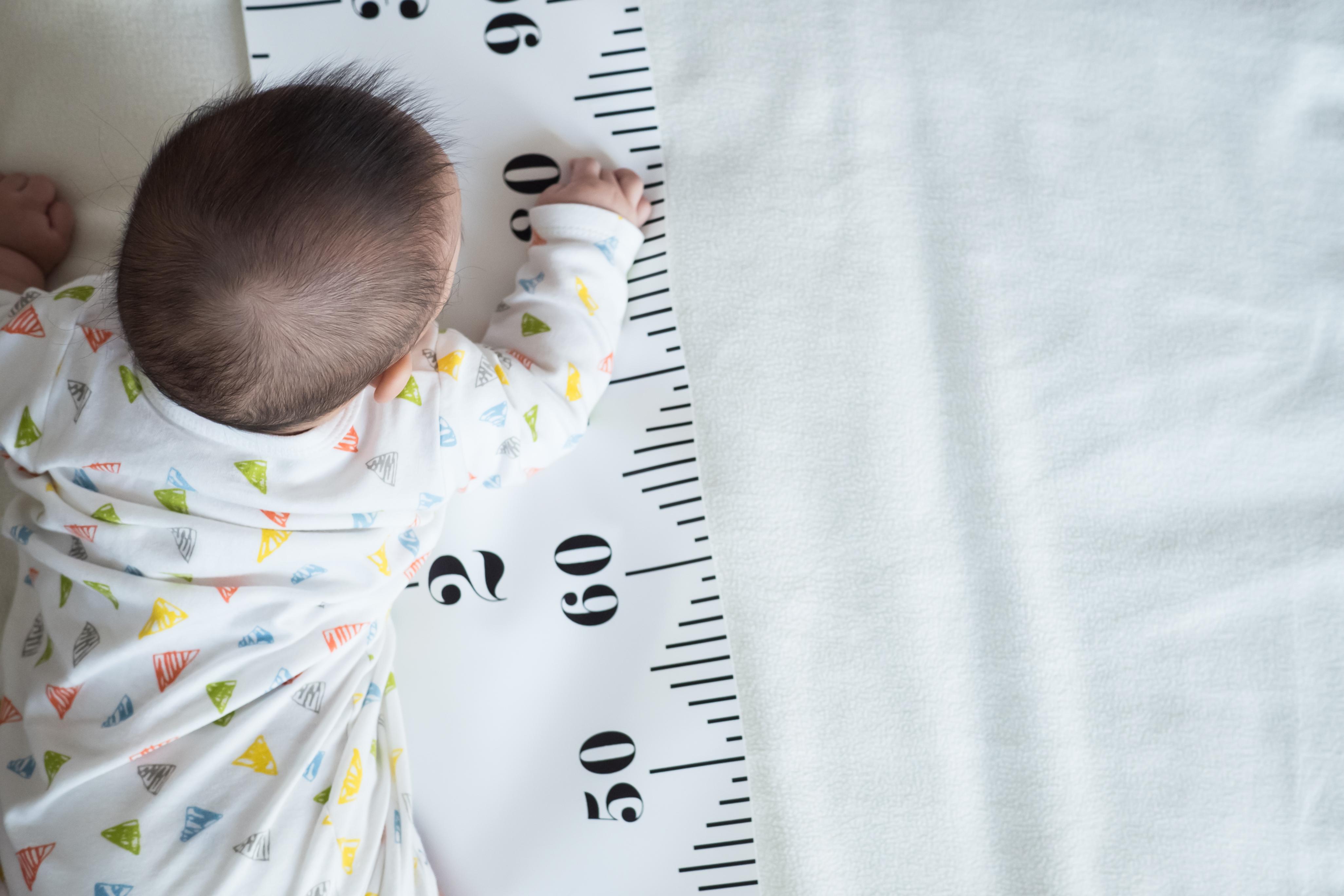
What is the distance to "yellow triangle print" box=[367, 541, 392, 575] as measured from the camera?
3.18ft

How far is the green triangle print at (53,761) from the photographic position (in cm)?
87

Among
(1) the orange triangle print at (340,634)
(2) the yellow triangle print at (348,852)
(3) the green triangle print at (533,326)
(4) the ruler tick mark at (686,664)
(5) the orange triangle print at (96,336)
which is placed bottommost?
(2) the yellow triangle print at (348,852)

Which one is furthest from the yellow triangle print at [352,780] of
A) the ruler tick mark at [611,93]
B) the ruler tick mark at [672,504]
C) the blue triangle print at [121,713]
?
the ruler tick mark at [611,93]

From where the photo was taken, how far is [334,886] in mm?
928

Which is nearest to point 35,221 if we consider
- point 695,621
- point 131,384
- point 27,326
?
point 27,326

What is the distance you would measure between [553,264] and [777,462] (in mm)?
350

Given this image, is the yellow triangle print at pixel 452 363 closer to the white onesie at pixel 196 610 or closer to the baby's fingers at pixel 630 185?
the white onesie at pixel 196 610

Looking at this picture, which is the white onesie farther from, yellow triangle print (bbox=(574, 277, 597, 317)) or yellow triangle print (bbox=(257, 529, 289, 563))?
yellow triangle print (bbox=(574, 277, 597, 317))

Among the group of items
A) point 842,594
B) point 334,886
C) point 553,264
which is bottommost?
point 334,886

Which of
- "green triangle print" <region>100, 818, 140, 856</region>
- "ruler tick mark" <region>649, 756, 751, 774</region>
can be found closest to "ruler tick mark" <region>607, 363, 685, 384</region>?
"ruler tick mark" <region>649, 756, 751, 774</region>

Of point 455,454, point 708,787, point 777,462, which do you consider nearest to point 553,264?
point 455,454

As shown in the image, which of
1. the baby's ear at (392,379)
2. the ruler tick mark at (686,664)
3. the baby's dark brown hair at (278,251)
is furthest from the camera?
the ruler tick mark at (686,664)

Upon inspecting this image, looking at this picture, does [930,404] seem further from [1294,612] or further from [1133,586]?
[1294,612]

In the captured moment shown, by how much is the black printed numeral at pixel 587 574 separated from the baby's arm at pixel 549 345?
107 millimetres
